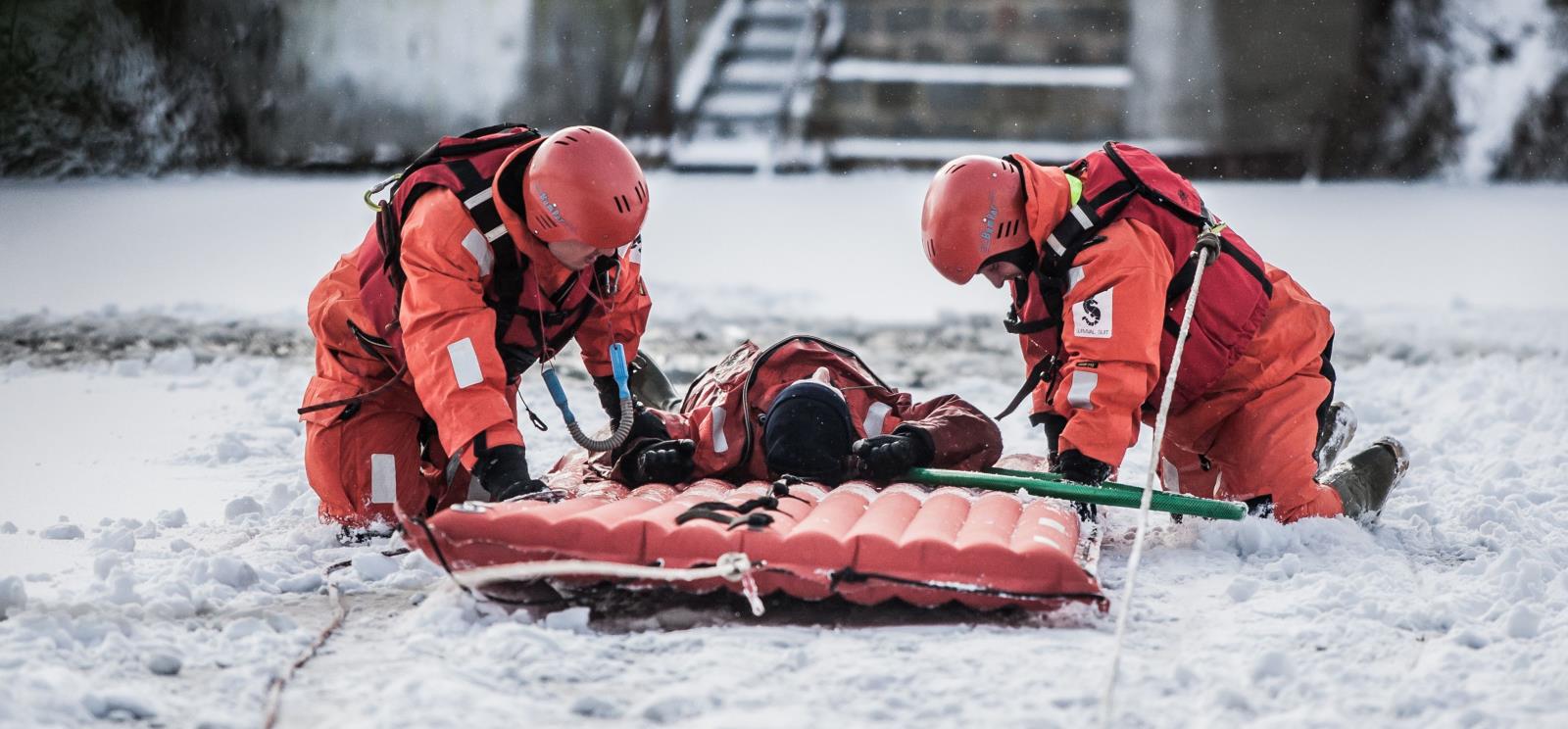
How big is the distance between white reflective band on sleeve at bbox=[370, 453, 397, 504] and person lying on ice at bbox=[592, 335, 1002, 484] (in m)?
0.59

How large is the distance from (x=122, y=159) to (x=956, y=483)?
46.1ft

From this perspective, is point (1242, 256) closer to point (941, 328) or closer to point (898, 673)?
point (898, 673)

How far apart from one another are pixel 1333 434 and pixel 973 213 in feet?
4.96

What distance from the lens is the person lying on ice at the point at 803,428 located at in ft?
11.8

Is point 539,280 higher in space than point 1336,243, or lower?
higher

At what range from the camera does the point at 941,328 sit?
7.71 m

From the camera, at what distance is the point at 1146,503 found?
298 centimetres

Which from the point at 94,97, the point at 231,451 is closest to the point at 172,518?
the point at 231,451

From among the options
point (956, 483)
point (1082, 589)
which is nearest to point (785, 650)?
point (1082, 589)

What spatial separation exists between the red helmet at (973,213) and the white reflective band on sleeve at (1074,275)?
5.9 inches

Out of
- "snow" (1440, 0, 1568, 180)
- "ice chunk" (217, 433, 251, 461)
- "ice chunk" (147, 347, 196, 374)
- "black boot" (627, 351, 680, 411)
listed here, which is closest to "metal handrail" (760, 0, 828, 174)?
"snow" (1440, 0, 1568, 180)

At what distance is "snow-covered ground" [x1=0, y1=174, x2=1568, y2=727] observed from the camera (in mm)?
2408

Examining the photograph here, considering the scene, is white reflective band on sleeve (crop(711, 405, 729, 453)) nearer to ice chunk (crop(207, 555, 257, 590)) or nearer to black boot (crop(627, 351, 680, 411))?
black boot (crop(627, 351, 680, 411))

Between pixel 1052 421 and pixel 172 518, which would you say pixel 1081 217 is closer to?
pixel 1052 421
